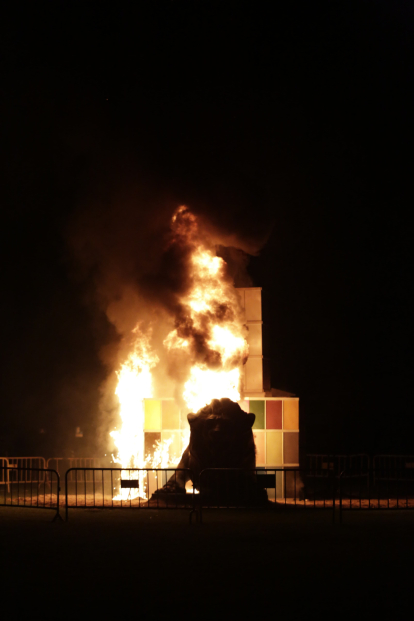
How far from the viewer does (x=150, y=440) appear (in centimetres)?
2022

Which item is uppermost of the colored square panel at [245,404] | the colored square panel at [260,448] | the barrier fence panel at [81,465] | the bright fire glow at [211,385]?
the bright fire glow at [211,385]

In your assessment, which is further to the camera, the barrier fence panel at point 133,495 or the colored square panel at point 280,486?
the colored square panel at point 280,486

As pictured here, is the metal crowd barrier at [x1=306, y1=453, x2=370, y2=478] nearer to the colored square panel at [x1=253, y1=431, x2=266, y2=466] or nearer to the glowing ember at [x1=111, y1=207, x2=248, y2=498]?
the colored square panel at [x1=253, y1=431, x2=266, y2=466]

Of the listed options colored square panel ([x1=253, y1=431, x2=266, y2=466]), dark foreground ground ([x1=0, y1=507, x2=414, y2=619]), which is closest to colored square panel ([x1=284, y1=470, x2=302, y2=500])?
colored square panel ([x1=253, y1=431, x2=266, y2=466])

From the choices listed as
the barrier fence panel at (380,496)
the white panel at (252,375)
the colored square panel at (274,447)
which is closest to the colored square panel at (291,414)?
the colored square panel at (274,447)

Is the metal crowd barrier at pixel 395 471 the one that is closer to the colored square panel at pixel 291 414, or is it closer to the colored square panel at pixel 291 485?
the colored square panel at pixel 291 485

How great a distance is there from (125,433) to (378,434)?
13.2 m

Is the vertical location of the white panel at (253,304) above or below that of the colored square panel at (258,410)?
above

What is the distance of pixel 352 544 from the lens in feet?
35.3

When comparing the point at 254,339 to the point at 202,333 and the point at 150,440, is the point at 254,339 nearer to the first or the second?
the point at 202,333

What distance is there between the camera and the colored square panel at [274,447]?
19.9m

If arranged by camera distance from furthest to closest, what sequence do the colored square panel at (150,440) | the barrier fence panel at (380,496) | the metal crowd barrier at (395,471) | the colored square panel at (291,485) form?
1. the colored square panel at (150,440)
2. the colored square panel at (291,485)
3. the metal crowd barrier at (395,471)
4. the barrier fence panel at (380,496)

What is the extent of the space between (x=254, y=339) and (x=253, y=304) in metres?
1.05

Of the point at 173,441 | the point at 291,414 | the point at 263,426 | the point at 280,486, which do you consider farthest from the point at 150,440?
the point at 291,414
